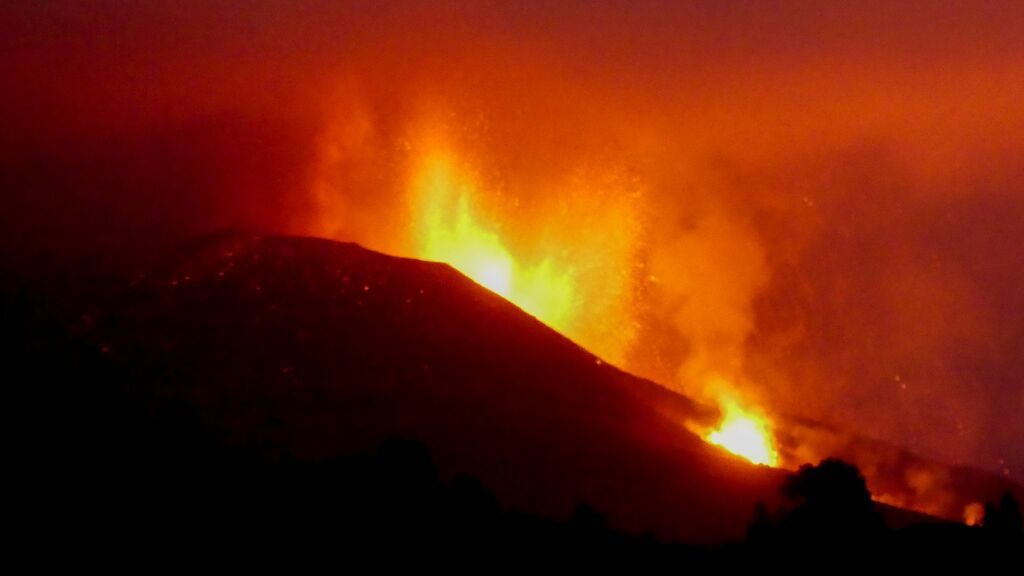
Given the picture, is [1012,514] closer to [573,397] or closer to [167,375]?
[573,397]

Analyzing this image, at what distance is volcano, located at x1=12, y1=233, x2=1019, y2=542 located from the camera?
49469 millimetres

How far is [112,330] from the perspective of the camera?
2430 inches

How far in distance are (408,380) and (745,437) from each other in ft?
65.0

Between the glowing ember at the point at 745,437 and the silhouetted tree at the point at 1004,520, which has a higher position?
the glowing ember at the point at 745,437

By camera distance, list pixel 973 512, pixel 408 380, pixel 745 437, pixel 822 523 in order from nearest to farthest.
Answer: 1. pixel 822 523
2. pixel 408 380
3. pixel 745 437
4. pixel 973 512

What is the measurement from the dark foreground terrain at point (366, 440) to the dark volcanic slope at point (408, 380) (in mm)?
136

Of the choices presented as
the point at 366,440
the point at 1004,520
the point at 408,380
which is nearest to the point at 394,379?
the point at 408,380

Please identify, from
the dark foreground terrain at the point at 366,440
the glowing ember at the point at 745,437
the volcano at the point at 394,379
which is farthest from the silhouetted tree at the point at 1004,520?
the glowing ember at the point at 745,437

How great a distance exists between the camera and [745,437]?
67562 mm

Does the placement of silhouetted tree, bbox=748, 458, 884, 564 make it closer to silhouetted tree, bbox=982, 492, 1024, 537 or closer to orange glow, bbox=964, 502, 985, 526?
silhouetted tree, bbox=982, 492, 1024, 537

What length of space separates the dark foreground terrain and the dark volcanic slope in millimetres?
136

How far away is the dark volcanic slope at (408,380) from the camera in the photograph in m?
49.6

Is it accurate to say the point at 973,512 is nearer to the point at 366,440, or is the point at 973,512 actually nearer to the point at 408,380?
the point at 408,380

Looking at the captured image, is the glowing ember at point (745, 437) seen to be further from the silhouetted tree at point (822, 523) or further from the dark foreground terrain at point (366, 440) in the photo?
the silhouetted tree at point (822, 523)
